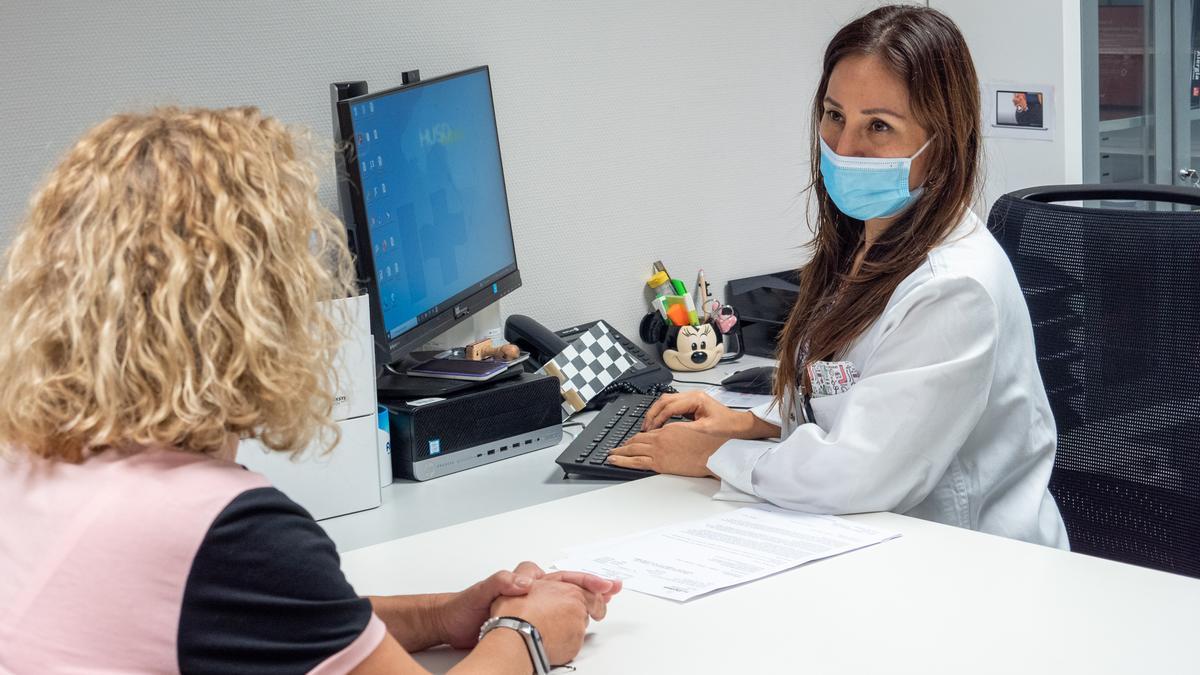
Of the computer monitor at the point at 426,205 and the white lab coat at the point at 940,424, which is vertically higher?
the computer monitor at the point at 426,205

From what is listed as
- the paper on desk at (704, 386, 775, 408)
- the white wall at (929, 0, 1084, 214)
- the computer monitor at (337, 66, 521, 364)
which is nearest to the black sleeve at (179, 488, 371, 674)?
the computer monitor at (337, 66, 521, 364)

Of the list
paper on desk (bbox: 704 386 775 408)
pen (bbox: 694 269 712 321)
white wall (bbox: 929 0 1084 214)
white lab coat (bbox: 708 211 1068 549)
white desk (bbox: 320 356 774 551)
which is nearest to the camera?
white lab coat (bbox: 708 211 1068 549)

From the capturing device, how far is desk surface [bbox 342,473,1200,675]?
3.56 ft

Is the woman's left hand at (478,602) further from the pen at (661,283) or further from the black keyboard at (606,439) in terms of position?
the pen at (661,283)

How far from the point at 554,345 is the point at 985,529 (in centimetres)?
94

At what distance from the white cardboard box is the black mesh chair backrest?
934mm

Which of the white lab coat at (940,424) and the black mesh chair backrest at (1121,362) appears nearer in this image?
the white lab coat at (940,424)

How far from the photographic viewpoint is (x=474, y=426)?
192cm

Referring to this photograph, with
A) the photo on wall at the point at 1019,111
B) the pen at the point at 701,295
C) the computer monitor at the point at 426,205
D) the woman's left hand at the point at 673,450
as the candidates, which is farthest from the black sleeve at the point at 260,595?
the photo on wall at the point at 1019,111

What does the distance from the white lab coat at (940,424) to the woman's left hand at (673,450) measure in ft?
0.26

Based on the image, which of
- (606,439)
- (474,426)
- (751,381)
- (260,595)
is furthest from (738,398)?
(260,595)

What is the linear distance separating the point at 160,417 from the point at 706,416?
1090mm

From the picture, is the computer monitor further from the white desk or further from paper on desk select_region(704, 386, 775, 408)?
paper on desk select_region(704, 386, 775, 408)

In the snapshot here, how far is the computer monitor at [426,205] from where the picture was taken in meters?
1.82
